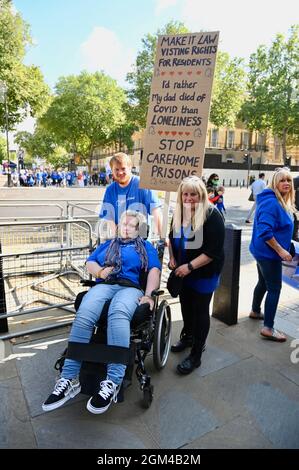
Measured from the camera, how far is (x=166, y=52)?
11.0 feet

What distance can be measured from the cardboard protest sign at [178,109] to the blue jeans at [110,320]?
1263 mm

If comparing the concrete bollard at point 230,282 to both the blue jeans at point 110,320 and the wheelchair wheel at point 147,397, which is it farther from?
the wheelchair wheel at point 147,397

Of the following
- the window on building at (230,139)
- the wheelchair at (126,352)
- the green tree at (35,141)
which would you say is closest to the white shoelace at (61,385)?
the wheelchair at (126,352)

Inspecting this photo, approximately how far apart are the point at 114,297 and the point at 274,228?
5.39 ft

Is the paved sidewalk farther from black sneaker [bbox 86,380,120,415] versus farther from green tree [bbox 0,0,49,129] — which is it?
green tree [bbox 0,0,49,129]

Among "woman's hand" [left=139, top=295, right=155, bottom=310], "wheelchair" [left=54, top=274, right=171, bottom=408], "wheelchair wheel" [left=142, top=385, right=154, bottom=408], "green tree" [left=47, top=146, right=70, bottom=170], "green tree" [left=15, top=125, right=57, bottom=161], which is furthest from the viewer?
"green tree" [left=47, top=146, right=70, bottom=170]

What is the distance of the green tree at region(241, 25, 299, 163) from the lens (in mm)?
36188

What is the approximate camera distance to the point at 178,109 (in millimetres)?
3271

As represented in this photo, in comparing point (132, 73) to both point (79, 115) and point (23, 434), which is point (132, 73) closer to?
point (79, 115)

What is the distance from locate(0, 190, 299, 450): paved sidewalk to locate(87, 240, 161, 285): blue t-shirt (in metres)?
0.86

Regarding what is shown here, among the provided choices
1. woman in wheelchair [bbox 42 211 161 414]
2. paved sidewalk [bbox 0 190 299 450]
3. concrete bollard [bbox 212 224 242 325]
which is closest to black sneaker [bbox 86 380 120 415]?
woman in wheelchair [bbox 42 211 161 414]

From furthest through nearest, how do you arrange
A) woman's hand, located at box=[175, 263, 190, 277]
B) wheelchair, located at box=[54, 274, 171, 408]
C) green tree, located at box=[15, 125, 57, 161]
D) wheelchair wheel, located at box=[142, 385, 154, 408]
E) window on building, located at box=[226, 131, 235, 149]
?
green tree, located at box=[15, 125, 57, 161] < window on building, located at box=[226, 131, 235, 149] < woman's hand, located at box=[175, 263, 190, 277] < wheelchair wheel, located at box=[142, 385, 154, 408] < wheelchair, located at box=[54, 274, 171, 408]

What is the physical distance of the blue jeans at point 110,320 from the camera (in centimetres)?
235
